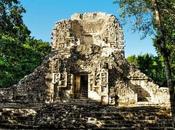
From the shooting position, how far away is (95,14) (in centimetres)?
3491

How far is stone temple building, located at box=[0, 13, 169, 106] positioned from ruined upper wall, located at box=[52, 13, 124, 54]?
0.81 m

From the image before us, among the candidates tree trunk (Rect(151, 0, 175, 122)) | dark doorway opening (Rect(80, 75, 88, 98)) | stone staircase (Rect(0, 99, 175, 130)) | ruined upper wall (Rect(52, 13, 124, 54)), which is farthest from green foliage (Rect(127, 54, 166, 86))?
tree trunk (Rect(151, 0, 175, 122))

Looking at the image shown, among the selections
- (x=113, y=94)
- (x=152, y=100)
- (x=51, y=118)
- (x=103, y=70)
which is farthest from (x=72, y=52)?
(x=51, y=118)

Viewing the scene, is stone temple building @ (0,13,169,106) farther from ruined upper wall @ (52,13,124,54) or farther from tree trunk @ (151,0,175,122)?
tree trunk @ (151,0,175,122)

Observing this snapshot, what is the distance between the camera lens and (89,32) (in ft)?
115

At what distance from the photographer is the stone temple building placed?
24.6 metres

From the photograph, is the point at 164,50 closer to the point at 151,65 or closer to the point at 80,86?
the point at 80,86

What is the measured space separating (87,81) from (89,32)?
8153 mm

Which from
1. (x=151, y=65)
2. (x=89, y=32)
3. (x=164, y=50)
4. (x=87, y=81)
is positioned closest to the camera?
(x=164, y=50)

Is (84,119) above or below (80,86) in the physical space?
below

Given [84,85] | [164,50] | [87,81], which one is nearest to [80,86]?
[84,85]

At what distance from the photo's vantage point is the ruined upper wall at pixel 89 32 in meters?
30.3

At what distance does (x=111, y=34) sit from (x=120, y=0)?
14684 mm

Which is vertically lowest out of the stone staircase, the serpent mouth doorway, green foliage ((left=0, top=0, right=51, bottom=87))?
the stone staircase
